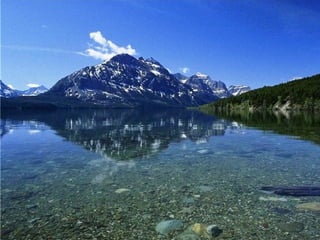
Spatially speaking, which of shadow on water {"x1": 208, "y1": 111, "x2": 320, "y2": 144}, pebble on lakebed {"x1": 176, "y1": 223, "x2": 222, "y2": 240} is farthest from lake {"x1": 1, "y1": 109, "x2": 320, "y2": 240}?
shadow on water {"x1": 208, "y1": 111, "x2": 320, "y2": 144}

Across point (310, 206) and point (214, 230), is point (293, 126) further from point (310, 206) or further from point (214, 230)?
point (214, 230)

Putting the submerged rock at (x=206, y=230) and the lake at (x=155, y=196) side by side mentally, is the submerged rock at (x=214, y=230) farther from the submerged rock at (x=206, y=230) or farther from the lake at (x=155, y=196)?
the lake at (x=155, y=196)

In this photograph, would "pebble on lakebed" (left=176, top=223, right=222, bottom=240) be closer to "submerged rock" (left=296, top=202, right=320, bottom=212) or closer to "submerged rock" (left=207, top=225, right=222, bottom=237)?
"submerged rock" (left=207, top=225, right=222, bottom=237)

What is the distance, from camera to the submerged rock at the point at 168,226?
11.9m

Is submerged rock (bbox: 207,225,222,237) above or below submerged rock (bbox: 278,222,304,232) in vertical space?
below

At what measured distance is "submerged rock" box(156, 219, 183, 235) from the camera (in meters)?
11.9

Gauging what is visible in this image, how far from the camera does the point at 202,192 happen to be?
1678cm

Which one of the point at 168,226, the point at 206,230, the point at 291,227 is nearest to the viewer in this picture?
the point at 206,230

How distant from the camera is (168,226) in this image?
1225 cm

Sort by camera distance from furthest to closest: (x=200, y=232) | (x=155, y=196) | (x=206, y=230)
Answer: (x=155, y=196) < (x=206, y=230) < (x=200, y=232)

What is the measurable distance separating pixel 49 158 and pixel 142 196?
14201 millimetres

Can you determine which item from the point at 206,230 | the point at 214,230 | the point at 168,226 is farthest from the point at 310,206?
the point at 168,226

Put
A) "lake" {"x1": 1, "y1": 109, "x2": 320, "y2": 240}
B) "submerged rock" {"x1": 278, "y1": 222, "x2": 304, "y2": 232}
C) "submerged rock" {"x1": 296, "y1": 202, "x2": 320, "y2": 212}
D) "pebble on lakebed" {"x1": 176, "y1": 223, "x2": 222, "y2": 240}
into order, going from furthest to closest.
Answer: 1. "submerged rock" {"x1": 296, "y1": 202, "x2": 320, "y2": 212}
2. "lake" {"x1": 1, "y1": 109, "x2": 320, "y2": 240}
3. "submerged rock" {"x1": 278, "y1": 222, "x2": 304, "y2": 232}
4. "pebble on lakebed" {"x1": 176, "y1": 223, "x2": 222, "y2": 240}

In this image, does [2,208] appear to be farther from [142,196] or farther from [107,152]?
[107,152]
